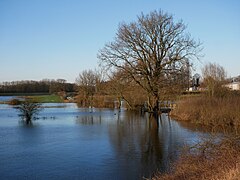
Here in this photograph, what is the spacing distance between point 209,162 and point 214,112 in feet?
38.9

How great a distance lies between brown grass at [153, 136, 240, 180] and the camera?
645 cm

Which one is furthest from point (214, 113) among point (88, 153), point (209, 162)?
point (209, 162)

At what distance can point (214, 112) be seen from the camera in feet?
60.8

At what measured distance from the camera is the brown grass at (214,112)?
17.2 meters

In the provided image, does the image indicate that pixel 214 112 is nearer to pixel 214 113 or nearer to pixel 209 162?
pixel 214 113

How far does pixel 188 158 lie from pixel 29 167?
500 centimetres

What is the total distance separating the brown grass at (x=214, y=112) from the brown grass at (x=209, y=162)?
23.6ft

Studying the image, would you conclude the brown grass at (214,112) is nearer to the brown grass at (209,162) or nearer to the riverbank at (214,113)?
the riverbank at (214,113)

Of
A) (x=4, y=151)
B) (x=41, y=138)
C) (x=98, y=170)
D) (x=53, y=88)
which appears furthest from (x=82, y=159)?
(x=53, y=88)

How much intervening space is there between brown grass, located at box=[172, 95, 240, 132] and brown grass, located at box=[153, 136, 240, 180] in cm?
719

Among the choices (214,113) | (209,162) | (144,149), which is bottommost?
(144,149)

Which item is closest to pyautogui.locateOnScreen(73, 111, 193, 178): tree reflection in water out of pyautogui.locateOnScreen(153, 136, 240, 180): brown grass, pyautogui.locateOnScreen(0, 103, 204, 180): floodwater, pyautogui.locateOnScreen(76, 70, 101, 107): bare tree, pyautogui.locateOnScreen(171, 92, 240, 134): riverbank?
pyautogui.locateOnScreen(0, 103, 204, 180): floodwater

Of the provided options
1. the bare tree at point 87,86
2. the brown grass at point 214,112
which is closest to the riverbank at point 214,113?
the brown grass at point 214,112

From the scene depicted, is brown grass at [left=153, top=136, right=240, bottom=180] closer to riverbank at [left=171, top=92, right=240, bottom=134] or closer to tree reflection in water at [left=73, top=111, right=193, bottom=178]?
tree reflection in water at [left=73, top=111, right=193, bottom=178]
